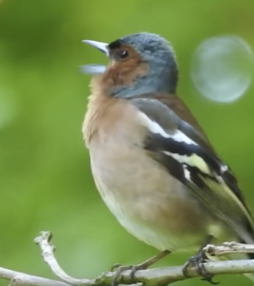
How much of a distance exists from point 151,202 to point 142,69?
25.1 inches

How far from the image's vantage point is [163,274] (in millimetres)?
2865

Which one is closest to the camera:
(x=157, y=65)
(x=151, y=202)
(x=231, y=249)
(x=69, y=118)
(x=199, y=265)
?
(x=231, y=249)

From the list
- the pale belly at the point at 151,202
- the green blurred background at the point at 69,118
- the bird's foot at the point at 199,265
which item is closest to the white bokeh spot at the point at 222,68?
the green blurred background at the point at 69,118

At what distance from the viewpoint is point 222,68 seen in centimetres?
541

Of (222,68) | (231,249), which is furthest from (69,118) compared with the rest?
(231,249)

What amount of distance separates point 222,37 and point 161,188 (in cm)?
179

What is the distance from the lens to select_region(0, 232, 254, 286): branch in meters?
2.63

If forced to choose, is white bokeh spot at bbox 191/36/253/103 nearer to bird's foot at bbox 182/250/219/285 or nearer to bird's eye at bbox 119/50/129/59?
bird's eye at bbox 119/50/129/59

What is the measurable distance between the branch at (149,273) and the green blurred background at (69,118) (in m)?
1.00

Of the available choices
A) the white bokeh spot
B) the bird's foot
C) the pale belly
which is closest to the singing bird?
the pale belly

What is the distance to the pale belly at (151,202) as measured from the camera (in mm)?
3461

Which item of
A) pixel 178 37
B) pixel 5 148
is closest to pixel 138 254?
pixel 5 148

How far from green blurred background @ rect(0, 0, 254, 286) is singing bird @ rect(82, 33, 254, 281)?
2.23ft

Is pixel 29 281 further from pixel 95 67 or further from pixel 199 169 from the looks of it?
pixel 95 67
